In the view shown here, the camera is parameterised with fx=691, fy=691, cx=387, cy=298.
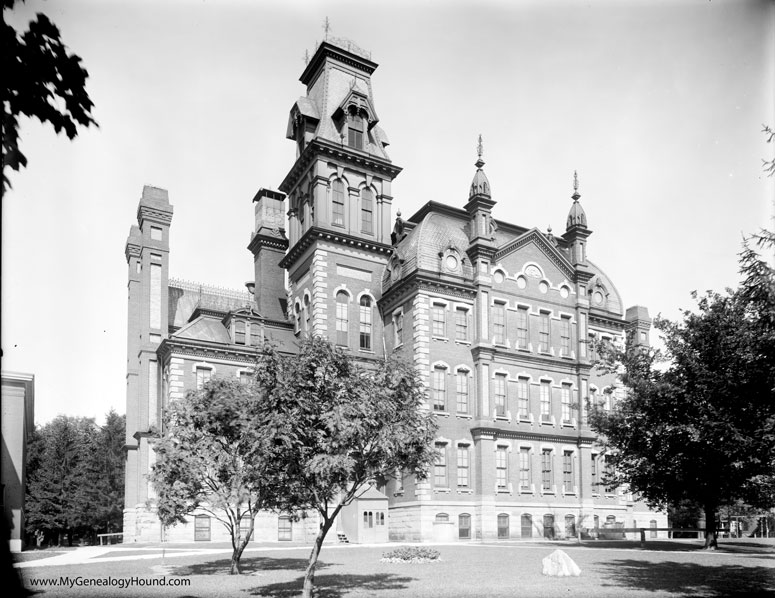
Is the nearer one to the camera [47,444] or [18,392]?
[18,392]

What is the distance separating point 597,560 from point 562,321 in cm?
2471

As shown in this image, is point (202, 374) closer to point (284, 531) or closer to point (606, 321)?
point (284, 531)

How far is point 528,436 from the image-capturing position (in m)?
44.8

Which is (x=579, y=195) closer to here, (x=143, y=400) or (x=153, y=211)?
(x=153, y=211)

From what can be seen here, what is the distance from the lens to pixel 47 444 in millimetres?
58344

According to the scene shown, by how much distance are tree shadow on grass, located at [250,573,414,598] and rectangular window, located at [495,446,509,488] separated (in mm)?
22554

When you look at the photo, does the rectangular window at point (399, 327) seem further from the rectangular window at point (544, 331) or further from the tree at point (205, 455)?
the tree at point (205, 455)

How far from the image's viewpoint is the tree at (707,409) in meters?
16.9

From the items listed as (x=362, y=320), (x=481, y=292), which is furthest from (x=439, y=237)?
(x=362, y=320)

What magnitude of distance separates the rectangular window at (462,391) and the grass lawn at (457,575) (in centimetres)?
1410

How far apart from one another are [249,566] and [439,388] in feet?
64.8

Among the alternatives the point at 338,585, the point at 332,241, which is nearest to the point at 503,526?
the point at 332,241

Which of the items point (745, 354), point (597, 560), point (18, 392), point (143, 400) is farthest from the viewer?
point (143, 400)

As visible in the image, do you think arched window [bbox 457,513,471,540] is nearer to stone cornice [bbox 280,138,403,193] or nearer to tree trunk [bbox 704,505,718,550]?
tree trunk [bbox 704,505,718,550]
